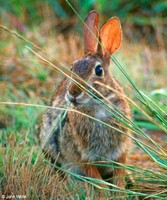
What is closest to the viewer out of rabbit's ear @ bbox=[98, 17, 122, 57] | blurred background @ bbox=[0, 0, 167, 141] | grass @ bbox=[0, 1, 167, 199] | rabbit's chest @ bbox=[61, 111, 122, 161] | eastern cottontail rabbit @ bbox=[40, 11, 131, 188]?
grass @ bbox=[0, 1, 167, 199]

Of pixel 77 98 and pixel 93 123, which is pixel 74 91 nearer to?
pixel 77 98

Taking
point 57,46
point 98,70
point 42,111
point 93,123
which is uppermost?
point 57,46

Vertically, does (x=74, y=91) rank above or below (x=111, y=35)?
below

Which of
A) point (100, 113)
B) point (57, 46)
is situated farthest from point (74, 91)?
point (57, 46)

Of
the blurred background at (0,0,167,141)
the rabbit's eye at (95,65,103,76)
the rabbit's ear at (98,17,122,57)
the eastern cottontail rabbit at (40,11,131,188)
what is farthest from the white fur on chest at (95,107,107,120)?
the rabbit's ear at (98,17,122,57)

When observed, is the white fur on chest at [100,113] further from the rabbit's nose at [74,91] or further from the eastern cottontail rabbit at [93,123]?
the rabbit's nose at [74,91]

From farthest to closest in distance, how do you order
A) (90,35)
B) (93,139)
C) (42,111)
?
(42,111)
(90,35)
(93,139)

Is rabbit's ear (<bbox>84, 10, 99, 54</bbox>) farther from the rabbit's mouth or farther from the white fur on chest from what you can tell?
the rabbit's mouth
